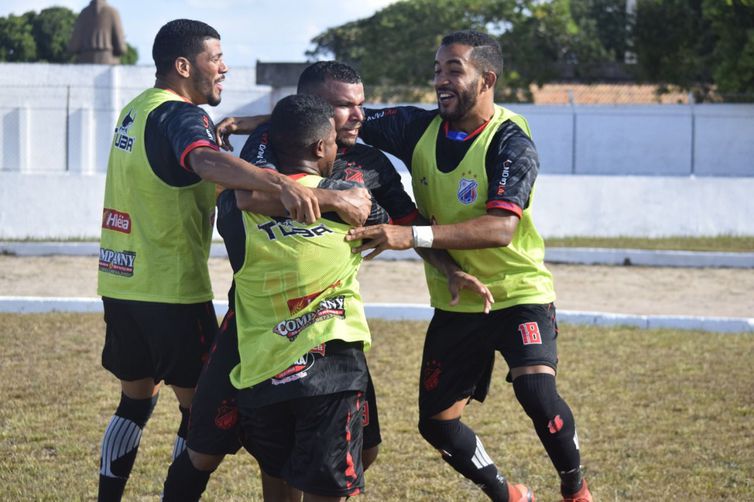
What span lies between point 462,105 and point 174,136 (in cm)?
135

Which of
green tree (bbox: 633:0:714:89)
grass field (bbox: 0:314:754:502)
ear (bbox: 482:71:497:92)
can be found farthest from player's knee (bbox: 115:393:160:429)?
green tree (bbox: 633:0:714:89)

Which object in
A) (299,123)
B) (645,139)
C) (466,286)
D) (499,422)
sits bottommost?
(499,422)

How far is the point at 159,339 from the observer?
4660 mm

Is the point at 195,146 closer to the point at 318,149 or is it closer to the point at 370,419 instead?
the point at 318,149

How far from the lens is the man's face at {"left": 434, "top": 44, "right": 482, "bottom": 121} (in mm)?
4891

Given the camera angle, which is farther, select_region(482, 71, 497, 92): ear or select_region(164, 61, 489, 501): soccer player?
select_region(482, 71, 497, 92): ear

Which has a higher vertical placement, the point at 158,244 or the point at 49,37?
the point at 49,37

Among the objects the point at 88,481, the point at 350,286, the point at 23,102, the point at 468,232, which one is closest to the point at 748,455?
the point at 468,232

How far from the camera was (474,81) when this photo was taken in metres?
4.93

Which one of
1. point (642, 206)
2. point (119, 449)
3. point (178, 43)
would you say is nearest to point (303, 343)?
point (119, 449)

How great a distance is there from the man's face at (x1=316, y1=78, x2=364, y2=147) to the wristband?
1.67 ft

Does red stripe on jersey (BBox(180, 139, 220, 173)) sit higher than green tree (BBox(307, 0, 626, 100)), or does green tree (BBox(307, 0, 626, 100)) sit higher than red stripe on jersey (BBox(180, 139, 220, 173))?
green tree (BBox(307, 0, 626, 100))

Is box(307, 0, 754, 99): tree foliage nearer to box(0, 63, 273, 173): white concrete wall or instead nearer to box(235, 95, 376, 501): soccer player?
box(0, 63, 273, 173): white concrete wall

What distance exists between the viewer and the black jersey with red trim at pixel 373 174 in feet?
14.5
